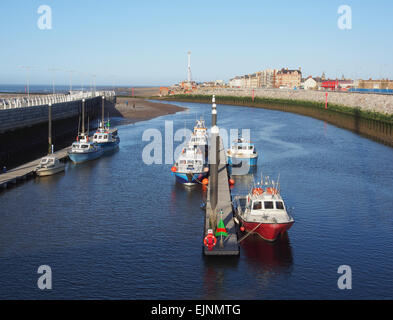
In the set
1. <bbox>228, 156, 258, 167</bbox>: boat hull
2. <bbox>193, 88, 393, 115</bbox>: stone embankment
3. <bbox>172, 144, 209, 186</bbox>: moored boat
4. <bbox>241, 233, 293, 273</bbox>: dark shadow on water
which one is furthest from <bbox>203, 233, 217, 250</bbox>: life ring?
<bbox>193, 88, 393, 115</bbox>: stone embankment

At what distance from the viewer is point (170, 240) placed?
31.7 m

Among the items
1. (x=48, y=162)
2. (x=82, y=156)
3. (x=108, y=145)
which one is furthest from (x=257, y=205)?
(x=108, y=145)

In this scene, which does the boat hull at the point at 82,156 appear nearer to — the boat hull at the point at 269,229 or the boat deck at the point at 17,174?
the boat deck at the point at 17,174

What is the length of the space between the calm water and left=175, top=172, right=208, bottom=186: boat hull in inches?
43.9

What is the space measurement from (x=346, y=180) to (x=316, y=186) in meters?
5.37

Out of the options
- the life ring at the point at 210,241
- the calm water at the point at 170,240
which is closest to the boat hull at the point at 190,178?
the calm water at the point at 170,240

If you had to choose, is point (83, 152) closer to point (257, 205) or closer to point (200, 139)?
point (200, 139)

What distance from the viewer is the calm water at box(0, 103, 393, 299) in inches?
996

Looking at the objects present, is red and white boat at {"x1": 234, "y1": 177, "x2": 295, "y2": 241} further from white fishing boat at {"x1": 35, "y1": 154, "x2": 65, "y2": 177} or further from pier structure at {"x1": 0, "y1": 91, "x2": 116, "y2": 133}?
pier structure at {"x1": 0, "y1": 91, "x2": 116, "y2": 133}

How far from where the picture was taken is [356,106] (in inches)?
4788

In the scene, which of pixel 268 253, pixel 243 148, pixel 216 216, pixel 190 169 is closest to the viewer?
pixel 268 253

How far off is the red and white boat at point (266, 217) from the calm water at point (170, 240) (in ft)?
3.02

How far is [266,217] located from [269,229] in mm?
912

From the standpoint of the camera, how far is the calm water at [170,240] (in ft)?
83.0
